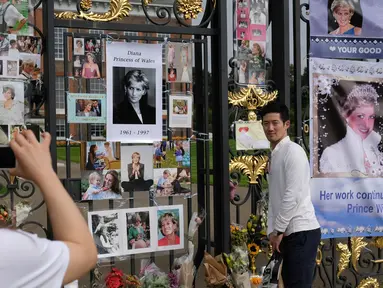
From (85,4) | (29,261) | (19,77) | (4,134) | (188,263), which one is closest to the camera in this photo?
(29,261)

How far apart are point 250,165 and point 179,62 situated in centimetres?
104

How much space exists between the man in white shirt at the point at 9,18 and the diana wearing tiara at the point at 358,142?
273 cm

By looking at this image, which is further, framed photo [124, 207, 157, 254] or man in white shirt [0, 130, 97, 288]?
framed photo [124, 207, 157, 254]

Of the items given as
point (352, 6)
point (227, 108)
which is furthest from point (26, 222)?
point (352, 6)

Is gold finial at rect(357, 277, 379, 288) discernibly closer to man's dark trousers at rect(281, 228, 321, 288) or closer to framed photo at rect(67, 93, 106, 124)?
man's dark trousers at rect(281, 228, 321, 288)

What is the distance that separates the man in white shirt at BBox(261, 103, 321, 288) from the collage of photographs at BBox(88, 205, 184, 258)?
100 cm

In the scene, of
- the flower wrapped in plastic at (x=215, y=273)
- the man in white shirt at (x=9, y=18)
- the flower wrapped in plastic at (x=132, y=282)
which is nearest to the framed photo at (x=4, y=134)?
the man in white shirt at (x=9, y=18)

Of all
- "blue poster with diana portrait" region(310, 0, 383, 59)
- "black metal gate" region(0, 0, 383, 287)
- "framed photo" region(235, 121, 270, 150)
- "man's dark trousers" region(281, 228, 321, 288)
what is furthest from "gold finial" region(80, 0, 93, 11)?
"man's dark trousers" region(281, 228, 321, 288)

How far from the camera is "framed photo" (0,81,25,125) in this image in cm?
397

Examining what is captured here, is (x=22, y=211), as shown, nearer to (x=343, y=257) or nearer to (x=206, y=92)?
(x=206, y=92)

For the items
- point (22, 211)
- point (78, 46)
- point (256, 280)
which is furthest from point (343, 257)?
point (78, 46)

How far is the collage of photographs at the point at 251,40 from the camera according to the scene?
4.68m

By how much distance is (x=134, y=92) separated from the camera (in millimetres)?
4379

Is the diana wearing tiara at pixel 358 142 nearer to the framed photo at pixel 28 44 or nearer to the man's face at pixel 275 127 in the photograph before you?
the man's face at pixel 275 127
